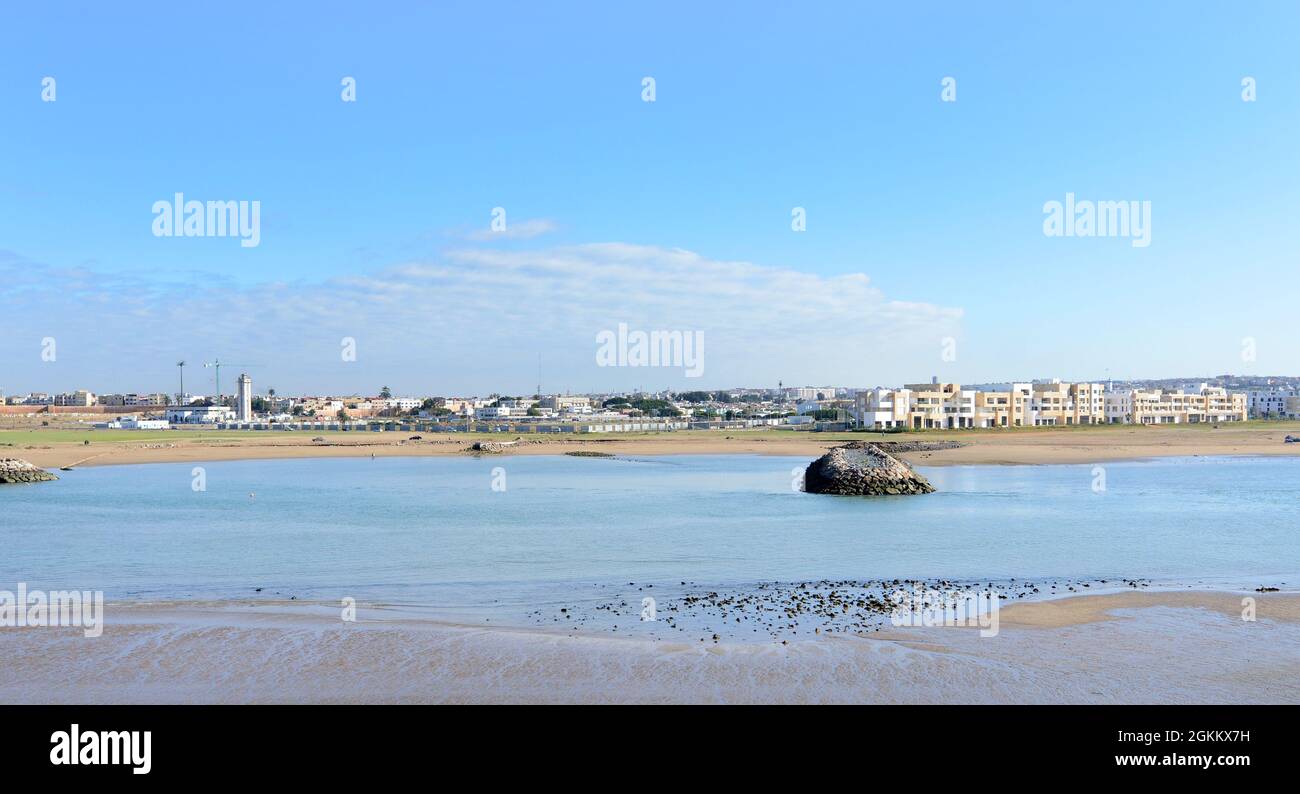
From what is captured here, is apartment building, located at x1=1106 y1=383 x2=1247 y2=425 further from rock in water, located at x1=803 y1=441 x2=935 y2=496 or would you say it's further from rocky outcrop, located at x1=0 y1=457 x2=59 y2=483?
rocky outcrop, located at x1=0 y1=457 x2=59 y2=483

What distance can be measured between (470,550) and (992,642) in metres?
12.4

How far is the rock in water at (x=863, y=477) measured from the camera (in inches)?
1315

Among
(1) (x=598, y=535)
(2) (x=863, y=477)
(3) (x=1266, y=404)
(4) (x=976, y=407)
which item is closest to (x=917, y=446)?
(2) (x=863, y=477)

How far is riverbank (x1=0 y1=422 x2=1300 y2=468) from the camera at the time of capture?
58.1 metres

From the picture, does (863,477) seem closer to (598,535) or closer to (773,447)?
(598,535)

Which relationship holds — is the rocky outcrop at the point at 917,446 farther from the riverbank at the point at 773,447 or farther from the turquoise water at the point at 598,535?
the turquoise water at the point at 598,535

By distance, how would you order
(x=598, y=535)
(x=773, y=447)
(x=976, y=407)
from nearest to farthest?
(x=598, y=535) → (x=773, y=447) → (x=976, y=407)

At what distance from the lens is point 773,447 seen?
232ft

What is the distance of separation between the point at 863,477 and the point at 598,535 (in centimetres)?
1444

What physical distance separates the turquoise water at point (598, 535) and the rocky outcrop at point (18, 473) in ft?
4.75

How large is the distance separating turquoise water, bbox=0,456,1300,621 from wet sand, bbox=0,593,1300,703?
2.52 m

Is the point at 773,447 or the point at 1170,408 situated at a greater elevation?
the point at 1170,408
